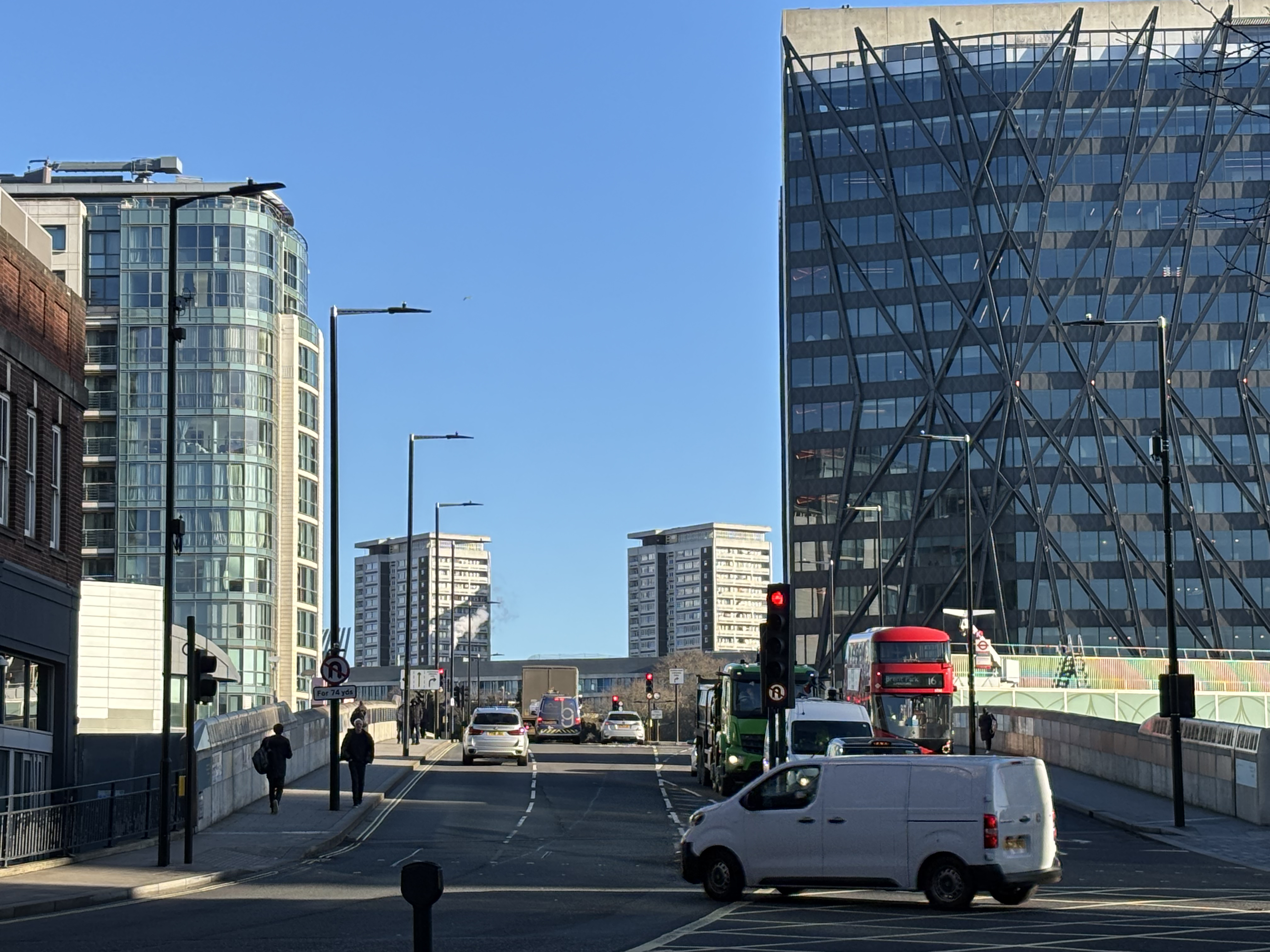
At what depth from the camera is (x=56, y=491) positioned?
33.2 metres

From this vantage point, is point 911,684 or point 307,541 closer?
point 911,684

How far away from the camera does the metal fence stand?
2352 centimetres

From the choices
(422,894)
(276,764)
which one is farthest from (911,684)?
(422,894)

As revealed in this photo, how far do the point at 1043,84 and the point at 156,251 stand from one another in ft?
190

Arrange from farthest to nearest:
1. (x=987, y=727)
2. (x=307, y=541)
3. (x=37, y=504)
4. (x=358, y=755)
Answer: (x=307, y=541)
(x=987, y=727)
(x=358, y=755)
(x=37, y=504)

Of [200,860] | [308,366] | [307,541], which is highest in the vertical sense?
[308,366]

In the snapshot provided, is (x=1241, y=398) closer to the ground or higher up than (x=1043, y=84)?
closer to the ground

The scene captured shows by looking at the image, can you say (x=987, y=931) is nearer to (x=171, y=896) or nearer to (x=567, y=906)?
(x=567, y=906)

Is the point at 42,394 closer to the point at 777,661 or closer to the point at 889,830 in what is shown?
the point at 777,661

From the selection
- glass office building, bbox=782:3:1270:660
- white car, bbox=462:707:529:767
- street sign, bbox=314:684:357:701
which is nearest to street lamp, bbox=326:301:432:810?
street sign, bbox=314:684:357:701

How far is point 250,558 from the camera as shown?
A: 95938 millimetres

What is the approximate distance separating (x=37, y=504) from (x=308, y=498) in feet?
238

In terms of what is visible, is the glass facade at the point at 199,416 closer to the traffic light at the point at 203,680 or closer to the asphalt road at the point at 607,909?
the asphalt road at the point at 607,909

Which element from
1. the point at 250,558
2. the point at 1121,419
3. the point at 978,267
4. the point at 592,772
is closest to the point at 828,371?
the point at 978,267
